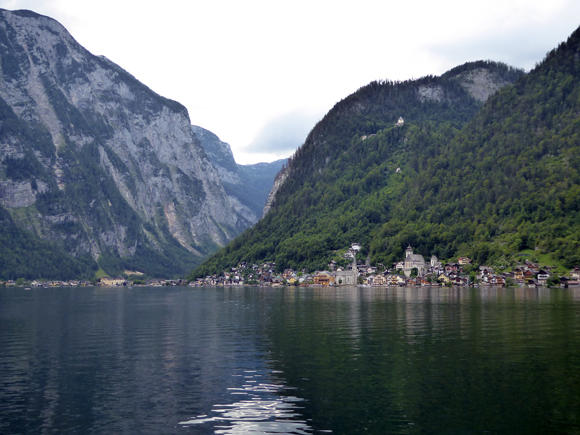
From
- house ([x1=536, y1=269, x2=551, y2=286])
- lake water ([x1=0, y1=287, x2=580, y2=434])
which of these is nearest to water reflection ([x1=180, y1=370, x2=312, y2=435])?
lake water ([x1=0, y1=287, x2=580, y2=434])

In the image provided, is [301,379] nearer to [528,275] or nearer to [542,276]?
[528,275]

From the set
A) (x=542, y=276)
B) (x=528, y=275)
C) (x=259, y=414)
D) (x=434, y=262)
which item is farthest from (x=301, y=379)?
(x=434, y=262)

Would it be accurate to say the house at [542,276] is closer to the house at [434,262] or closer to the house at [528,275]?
the house at [528,275]

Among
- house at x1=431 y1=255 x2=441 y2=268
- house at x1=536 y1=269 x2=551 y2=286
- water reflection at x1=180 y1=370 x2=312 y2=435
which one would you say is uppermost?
house at x1=431 y1=255 x2=441 y2=268

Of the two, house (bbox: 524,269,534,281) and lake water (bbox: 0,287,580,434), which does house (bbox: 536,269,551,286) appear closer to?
house (bbox: 524,269,534,281)

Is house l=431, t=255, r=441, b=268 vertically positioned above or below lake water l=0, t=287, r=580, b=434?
above

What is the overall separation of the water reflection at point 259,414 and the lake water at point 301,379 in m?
0.11

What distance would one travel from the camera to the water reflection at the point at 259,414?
2688 cm

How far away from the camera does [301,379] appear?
36969 millimetres

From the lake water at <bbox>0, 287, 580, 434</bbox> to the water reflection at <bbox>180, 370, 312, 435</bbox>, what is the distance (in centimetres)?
11

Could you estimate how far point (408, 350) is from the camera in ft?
154

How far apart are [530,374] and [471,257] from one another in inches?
6029

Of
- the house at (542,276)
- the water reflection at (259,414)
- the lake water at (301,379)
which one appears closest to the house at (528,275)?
the house at (542,276)

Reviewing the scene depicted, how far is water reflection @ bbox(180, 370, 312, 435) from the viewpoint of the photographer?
26875mm
